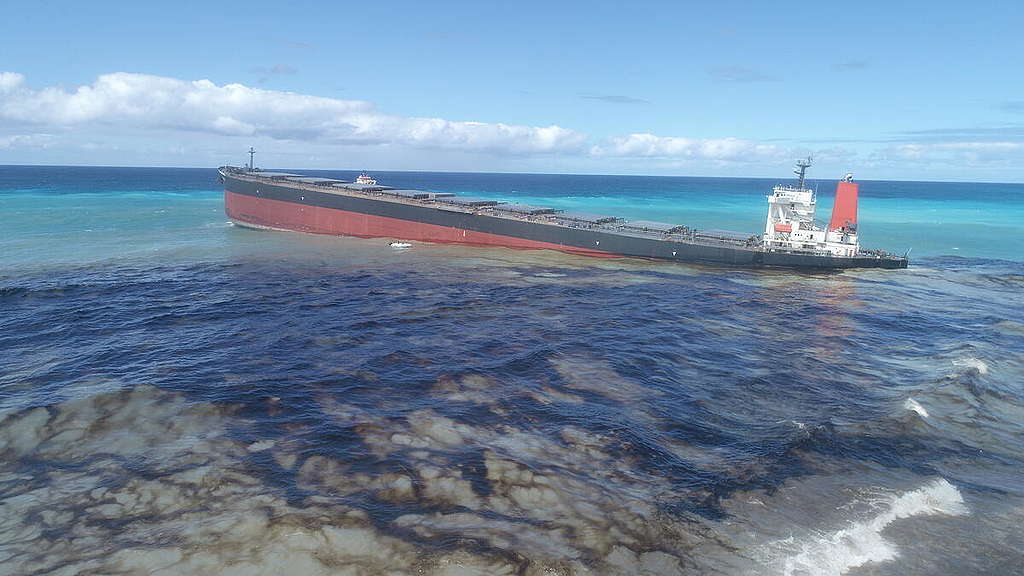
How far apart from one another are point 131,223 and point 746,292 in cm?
8265

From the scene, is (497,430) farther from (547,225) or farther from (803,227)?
(803,227)

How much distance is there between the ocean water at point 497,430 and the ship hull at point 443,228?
13744 mm

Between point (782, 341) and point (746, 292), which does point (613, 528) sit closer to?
point (782, 341)

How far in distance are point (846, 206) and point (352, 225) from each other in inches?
2278

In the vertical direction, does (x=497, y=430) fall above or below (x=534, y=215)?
below

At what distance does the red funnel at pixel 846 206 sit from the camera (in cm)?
5916

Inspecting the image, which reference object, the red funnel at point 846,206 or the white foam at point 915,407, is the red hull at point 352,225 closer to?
the red funnel at point 846,206

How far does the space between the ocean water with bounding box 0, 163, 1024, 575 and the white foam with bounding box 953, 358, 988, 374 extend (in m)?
0.47

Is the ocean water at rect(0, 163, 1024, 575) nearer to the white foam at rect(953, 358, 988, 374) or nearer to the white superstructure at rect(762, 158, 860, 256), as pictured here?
the white foam at rect(953, 358, 988, 374)

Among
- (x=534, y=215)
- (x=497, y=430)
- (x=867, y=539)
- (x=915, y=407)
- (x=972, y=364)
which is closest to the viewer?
(x=867, y=539)

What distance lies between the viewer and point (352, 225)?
70562mm

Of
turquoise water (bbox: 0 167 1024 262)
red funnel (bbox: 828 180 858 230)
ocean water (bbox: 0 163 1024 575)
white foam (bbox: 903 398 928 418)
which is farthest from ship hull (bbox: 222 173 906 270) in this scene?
white foam (bbox: 903 398 928 418)

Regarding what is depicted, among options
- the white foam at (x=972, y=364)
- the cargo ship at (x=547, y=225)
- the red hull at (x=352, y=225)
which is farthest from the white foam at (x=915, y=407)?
the red hull at (x=352, y=225)

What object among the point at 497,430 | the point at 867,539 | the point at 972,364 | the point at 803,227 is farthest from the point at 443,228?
the point at 867,539
